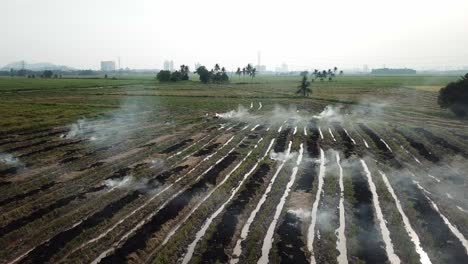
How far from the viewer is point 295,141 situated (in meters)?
34.4

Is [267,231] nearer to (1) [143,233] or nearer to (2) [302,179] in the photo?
(1) [143,233]

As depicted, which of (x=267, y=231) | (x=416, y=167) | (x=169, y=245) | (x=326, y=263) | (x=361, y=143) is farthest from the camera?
(x=361, y=143)

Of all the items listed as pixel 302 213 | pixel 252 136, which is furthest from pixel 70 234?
pixel 252 136

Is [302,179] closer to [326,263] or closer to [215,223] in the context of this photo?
[215,223]

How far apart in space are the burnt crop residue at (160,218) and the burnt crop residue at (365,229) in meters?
7.31

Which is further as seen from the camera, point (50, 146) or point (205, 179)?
point (50, 146)

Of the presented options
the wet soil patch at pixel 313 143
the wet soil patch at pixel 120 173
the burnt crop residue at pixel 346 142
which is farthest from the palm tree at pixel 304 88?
the wet soil patch at pixel 120 173

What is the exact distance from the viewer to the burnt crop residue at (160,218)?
539 inches

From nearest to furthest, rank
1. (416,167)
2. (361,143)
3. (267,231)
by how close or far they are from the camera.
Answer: (267,231), (416,167), (361,143)

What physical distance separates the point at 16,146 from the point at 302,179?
21754 millimetres

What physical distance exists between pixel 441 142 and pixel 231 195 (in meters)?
23.0

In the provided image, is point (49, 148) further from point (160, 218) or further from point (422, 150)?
point (422, 150)

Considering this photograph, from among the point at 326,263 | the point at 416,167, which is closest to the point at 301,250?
the point at 326,263

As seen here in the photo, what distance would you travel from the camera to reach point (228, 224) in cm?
1625
